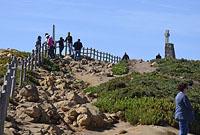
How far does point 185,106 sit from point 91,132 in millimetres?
4460

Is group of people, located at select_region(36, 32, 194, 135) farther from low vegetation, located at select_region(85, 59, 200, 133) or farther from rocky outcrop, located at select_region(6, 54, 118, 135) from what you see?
rocky outcrop, located at select_region(6, 54, 118, 135)

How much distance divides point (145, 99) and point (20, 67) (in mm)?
6128

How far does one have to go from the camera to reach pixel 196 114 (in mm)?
22500

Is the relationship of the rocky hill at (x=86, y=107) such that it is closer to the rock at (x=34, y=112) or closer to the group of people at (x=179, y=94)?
the rock at (x=34, y=112)

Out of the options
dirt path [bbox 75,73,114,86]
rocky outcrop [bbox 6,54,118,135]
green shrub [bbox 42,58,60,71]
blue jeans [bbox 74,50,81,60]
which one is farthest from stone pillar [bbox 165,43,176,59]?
rocky outcrop [bbox 6,54,118,135]

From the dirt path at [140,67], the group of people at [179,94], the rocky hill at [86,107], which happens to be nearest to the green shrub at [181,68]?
the dirt path at [140,67]

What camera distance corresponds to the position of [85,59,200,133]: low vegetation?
845 inches

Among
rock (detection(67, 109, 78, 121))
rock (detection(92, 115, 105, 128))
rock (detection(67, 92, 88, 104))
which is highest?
rock (detection(67, 92, 88, 104))

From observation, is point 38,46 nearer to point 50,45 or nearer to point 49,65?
point 49,65

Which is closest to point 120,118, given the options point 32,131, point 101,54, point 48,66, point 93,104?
point 93,104

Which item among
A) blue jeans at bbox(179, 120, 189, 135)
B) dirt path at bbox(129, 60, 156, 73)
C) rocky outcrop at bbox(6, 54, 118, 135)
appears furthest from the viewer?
dirt path at bbox(129, 60, 156, 73)

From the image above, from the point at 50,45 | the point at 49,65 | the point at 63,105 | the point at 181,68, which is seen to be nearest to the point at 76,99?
the point at 63,105

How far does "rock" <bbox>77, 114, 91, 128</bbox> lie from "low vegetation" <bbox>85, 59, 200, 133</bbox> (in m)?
2.18

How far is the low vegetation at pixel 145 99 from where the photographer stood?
70.4 feet
